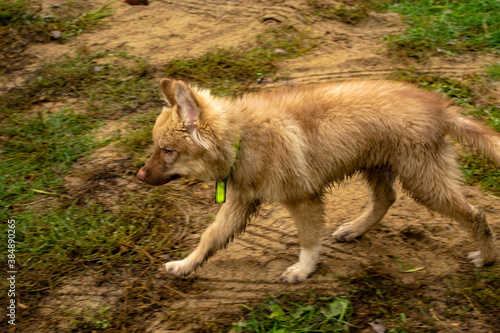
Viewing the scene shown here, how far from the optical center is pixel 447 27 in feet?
21.5

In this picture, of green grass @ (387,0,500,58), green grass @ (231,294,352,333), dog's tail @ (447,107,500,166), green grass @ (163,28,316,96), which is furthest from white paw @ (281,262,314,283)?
green grass @ (387,0,500,58)

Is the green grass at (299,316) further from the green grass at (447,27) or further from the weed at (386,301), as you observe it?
the green grass at (447,27)

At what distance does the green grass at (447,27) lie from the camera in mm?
6262

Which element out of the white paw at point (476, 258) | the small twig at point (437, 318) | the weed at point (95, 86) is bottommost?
the small twig at point (437, 318)

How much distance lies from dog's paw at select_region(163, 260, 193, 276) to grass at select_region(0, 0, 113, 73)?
4126 mm

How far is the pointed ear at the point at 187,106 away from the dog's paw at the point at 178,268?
3.57 feet

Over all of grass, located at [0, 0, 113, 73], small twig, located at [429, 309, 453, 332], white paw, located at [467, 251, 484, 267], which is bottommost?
small twig, located at [429, 309, 453, 332]

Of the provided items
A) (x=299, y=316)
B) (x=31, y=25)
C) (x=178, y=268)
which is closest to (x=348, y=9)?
(x=31, y=25)

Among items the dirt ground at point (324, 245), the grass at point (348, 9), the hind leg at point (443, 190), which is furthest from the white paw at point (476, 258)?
the grass at point (348, 9)

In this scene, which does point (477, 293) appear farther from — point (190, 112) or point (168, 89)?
point (168, 89)

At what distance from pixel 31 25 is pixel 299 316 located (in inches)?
229

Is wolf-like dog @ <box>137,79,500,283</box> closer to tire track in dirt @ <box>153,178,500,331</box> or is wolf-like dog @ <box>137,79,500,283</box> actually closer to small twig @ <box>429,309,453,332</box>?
tire track in dirt @ <box>153,178,500,331</box>

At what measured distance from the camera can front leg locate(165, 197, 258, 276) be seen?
3.68 metres

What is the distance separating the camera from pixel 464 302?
344cm
